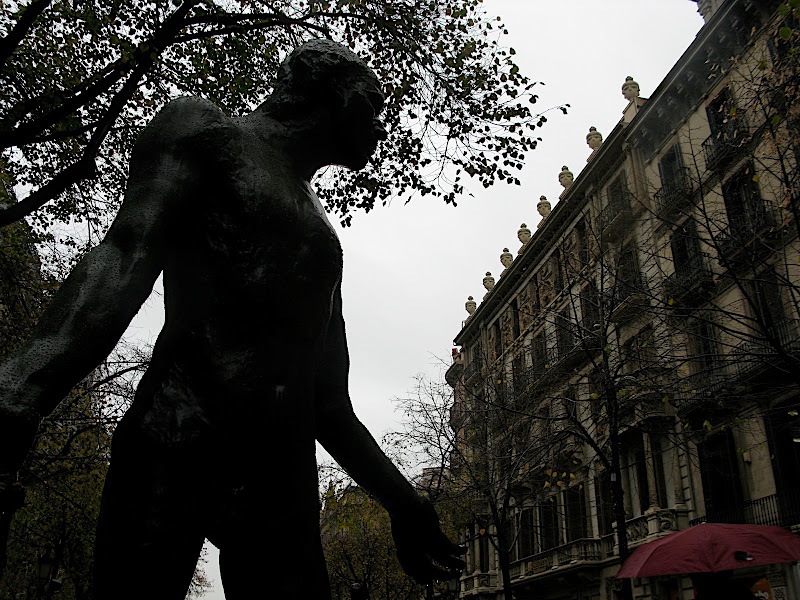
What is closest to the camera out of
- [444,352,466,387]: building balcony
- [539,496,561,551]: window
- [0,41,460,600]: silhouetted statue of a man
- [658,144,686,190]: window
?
[0,41,460,600]: silhouetted statue of a man

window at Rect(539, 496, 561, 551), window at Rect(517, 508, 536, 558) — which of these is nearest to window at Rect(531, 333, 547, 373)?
window at Rect(539, 496, 561, 551)

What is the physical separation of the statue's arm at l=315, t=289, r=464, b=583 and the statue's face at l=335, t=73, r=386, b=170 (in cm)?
36

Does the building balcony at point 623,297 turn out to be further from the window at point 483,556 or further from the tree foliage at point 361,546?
the window at point 483,556

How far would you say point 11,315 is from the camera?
11188 millimetres

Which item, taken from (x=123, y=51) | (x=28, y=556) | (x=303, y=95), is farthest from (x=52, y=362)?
(x=28, y=556)

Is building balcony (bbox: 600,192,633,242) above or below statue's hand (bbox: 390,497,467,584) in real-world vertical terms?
above

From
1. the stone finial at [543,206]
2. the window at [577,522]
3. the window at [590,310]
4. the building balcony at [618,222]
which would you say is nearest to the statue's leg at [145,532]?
the window at [590,310]

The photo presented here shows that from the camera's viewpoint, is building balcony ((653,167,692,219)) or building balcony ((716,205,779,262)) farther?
building balcony ((653,167,692,219))

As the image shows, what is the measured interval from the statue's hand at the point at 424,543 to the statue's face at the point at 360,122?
900mm

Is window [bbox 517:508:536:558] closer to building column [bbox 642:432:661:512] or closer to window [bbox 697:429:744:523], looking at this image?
building column [bbox 642:432:661:512]

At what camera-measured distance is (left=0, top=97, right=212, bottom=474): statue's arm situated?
105cm

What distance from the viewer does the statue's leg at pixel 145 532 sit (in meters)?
1.30

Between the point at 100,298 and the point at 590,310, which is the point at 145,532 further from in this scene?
the point at 590,310

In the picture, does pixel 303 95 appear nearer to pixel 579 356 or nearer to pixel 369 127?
pixel 369 127
